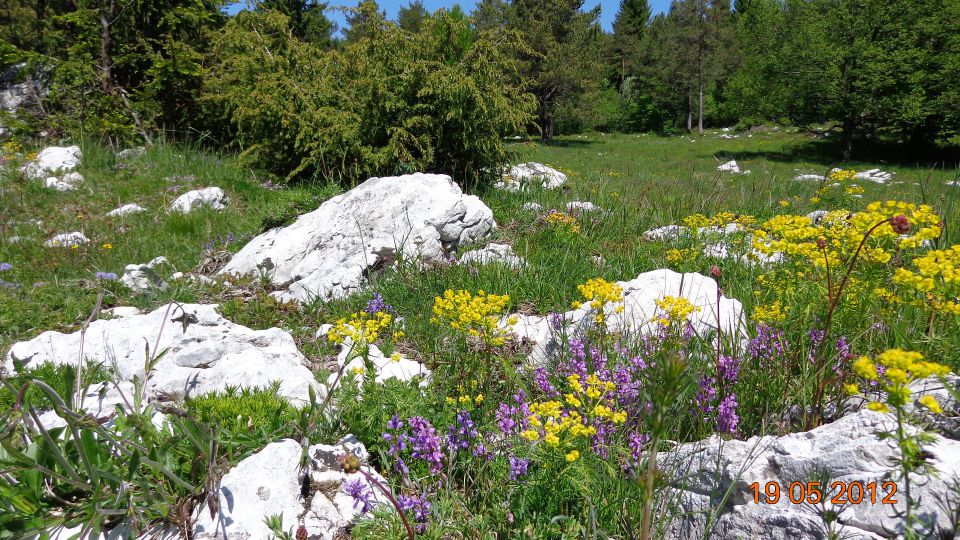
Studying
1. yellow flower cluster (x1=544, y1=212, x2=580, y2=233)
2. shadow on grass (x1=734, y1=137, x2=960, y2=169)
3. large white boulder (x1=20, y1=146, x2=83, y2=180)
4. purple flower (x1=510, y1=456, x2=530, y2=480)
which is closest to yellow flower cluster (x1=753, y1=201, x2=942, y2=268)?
purple flower (x1=510, y1=456, x2=530, y2=480)

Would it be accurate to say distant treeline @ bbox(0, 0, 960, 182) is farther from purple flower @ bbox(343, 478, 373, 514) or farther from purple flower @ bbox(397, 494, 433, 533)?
purple flower @ bbox(397, 494, 433, 533)

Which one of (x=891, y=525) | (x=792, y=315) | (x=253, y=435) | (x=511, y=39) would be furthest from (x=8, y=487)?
(x=511, y=39)

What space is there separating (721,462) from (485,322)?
3.68ft

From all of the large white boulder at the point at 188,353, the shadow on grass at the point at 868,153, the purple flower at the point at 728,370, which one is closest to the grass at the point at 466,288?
the purple flower at the point at 728,370

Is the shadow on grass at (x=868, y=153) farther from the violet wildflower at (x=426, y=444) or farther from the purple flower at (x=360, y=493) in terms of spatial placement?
the purple flower at (x=360, y=493)

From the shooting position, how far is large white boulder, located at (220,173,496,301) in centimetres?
445

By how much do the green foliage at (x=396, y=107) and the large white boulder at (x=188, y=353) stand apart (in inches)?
139

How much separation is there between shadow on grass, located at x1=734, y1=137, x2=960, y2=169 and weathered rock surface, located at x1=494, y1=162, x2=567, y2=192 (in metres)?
20.5

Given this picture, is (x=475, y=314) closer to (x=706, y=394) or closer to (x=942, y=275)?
(x=706, y=394)

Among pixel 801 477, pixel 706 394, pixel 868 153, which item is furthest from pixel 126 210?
pixel 868 153

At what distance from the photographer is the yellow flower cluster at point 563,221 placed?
501 centimetres

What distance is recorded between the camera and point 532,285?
4.06 metres

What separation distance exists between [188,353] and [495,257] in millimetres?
2466

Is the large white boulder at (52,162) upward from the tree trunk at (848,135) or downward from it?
upward
